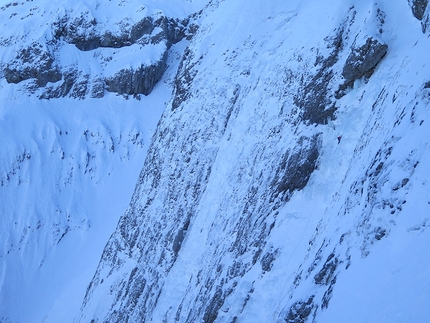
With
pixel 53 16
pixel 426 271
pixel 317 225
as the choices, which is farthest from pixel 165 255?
pixel 53 16

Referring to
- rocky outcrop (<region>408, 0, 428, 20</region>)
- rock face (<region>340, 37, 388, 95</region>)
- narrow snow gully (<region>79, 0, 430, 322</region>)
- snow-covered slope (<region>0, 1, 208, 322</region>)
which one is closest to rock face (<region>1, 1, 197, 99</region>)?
snow-covered slope (<region>0, 1, 208, 322</region>)

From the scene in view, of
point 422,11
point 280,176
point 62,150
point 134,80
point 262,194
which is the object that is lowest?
point 62,150

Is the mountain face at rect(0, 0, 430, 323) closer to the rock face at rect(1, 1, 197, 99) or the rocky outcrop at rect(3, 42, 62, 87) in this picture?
the rocky outcrop at rect(3, 42, 62, 87)

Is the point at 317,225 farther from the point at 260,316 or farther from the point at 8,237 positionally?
the point at 8,237

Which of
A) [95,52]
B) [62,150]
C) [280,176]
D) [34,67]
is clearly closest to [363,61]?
[280,176]

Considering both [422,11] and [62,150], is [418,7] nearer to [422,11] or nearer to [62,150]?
[422,11]

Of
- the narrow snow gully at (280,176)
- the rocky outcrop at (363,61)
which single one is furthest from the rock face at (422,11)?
the rocky outcrop at (363,61)
